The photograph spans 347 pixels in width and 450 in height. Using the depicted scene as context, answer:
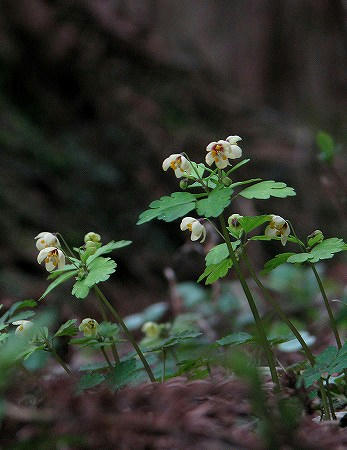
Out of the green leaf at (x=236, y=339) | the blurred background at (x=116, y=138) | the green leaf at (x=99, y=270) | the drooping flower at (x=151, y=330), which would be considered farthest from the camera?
the blurred background at (x=116, y=138)

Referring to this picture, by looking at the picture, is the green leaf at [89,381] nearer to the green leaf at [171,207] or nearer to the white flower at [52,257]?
the white flower at [52,257]

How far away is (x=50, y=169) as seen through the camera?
4.28 m

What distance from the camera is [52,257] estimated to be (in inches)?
54.6

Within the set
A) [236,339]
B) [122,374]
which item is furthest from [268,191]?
[122,374]


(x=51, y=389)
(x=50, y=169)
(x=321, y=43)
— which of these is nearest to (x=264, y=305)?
(x=50, y=169)

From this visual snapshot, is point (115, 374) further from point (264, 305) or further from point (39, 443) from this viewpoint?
point (264, 305)

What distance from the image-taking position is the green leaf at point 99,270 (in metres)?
1.25

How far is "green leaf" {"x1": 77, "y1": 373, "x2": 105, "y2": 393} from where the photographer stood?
4.05ft

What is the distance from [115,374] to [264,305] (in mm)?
2657

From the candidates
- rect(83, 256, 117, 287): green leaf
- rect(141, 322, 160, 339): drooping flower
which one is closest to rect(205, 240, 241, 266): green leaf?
rect(83, 256, 117, 287): green leaf

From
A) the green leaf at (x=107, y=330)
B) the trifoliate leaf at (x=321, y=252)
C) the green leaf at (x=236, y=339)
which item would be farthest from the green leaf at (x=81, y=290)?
the trifoliate leaf at (x=321, y=252)

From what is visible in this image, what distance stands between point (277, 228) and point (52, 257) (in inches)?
22.3

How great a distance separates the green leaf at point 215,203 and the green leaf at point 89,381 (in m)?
0.46

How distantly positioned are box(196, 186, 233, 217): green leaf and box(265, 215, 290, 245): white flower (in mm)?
196
